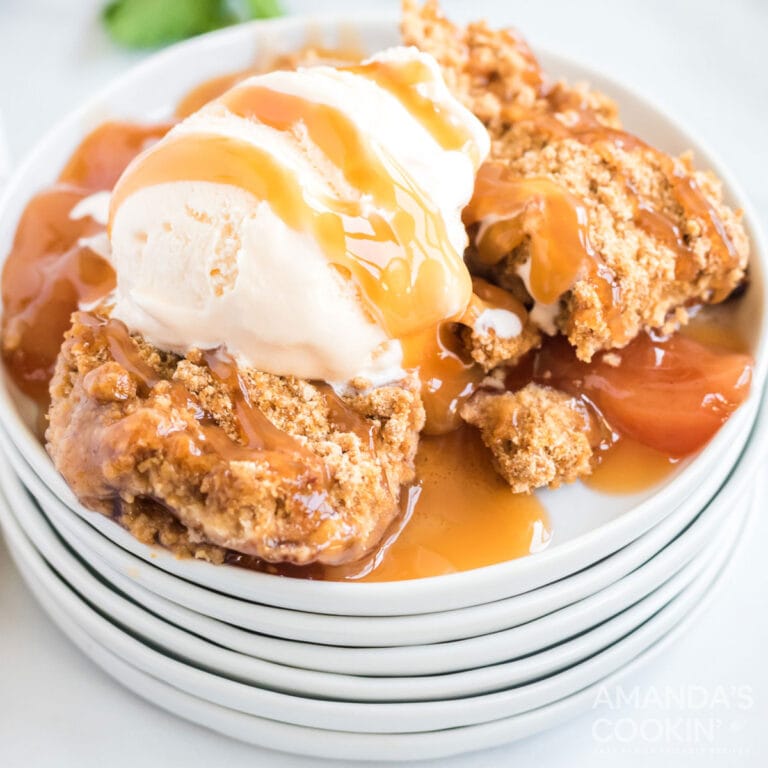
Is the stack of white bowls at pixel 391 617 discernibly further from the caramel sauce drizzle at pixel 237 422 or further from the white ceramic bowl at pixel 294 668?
the caramel sauce drizzle at pixel 237 422

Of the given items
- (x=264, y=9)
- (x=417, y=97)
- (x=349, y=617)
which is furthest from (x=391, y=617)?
(x=264, y=9)

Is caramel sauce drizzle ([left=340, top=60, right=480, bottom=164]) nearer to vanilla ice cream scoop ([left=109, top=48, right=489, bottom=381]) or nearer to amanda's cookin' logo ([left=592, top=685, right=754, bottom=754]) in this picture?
vanilla ice cream scoop ([left=109, top=48, right=489, bottom=381])

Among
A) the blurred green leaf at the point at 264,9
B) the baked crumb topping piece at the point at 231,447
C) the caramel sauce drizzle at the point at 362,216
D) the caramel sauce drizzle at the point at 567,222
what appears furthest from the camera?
the blurred green leaf at the point at 264,9

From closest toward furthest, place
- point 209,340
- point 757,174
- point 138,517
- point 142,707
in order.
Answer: point 138,517 < point 209,340 < point 142,707 < point 757,174

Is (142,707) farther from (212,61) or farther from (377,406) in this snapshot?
(212,61)

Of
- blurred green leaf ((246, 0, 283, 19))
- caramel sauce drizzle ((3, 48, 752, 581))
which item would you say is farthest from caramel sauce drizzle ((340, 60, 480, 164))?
blurred green leaf ((246, 0, 283, 19))

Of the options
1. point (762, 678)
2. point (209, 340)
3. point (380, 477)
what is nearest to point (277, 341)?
point (209, 340)

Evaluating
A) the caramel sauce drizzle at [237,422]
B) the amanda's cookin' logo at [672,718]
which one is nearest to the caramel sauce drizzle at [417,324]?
the caramel sauce drizzle at [237,422]
